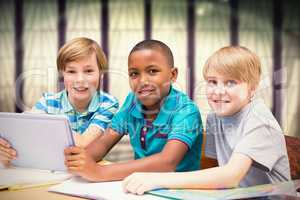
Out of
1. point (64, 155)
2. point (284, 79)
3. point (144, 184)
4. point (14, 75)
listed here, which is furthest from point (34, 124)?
point (284, 79)

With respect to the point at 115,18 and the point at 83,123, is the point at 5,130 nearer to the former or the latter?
the point at 83,123

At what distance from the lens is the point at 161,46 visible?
0.75 metres

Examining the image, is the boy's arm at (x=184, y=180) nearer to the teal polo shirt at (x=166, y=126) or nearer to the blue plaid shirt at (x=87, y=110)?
the teal polo shirt at (x=166, y=126)

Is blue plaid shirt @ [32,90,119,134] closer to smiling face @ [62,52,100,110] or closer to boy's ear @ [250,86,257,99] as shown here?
smiling face @ [62,52,100,110]

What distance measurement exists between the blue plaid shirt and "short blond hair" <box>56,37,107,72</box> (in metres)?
0.06

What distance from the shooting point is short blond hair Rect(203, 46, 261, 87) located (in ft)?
2.25

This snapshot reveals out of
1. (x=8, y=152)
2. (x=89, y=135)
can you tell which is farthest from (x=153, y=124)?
(x=8, y=152)

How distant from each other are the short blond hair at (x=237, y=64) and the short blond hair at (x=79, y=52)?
Result: 224 mm

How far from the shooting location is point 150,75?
73 cm

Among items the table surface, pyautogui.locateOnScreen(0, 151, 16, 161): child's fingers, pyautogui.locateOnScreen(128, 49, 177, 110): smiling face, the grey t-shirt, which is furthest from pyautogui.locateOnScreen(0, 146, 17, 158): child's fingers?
the grey t-shirt

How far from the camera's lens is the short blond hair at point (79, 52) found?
0.83m

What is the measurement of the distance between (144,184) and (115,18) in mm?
586

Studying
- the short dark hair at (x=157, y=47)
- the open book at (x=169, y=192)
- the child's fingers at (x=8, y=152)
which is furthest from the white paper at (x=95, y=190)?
the short dark hair at (x=157, y=47)

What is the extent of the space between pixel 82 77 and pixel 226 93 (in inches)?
10.8
